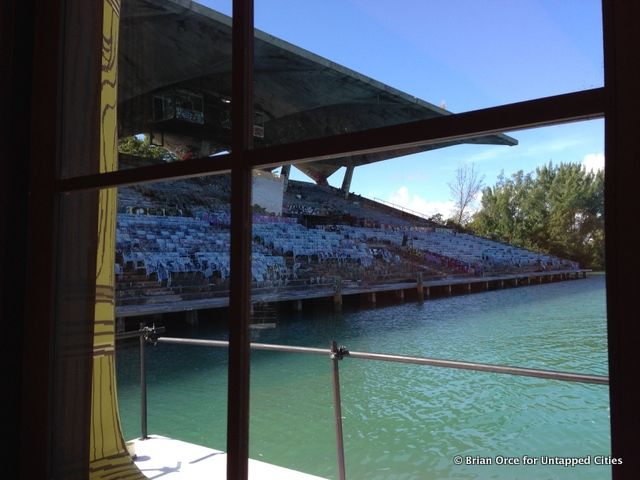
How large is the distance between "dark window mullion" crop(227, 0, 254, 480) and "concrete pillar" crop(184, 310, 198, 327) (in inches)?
23.3

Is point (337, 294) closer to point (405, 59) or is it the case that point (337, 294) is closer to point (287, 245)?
point (287, 245)

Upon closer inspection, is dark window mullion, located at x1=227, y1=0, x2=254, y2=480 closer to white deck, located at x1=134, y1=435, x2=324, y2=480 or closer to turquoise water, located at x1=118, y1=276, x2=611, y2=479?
turquoise water, located at x1=118, y1=276, x2=611, y2=479

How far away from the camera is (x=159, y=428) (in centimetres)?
209

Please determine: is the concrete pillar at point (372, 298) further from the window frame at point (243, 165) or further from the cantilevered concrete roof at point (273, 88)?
the window frame at point (243, 165)

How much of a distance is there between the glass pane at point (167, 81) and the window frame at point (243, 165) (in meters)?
0.06

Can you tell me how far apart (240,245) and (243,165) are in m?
0.14

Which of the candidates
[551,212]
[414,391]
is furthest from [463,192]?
[414,391]

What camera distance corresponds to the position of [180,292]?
1.43m

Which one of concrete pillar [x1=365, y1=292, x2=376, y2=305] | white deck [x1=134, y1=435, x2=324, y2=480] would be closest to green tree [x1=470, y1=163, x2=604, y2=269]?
concrete pillar [x1=365, y1=292, x2=376, y2=305]

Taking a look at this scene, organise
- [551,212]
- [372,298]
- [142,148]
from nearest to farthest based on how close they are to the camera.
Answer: [551,212] → [142,148] → [372,298]

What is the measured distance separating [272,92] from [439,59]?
32cm

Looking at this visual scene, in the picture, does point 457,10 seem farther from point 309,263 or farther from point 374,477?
point 374,477

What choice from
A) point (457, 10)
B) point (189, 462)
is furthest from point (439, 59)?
point (189, 462)

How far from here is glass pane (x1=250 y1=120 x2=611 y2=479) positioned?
680mm
